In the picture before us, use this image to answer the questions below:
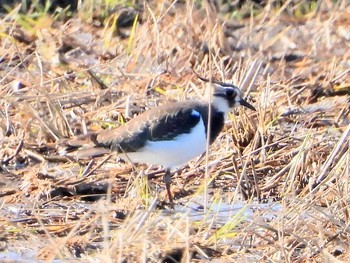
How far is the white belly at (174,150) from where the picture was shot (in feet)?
24.4

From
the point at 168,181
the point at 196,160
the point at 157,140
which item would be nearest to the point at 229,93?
the point at 196,160

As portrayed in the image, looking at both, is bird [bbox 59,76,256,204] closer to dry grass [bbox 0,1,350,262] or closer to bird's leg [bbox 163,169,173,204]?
bird's leg [bbox 163,169,173,204]

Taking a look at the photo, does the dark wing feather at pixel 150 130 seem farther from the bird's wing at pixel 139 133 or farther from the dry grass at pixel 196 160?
the dry grass at pixel 196 160

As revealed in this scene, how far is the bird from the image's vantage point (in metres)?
7.44

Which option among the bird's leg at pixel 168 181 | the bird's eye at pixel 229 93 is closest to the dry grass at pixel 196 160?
the bird's leg at pixel 168 181

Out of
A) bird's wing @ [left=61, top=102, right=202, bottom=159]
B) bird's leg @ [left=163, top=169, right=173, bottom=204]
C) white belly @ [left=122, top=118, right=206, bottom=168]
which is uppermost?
bird's wing @ [left=61, top=102, right=202, bottom=159]

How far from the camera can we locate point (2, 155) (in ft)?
26.3

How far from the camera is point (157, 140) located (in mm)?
7496

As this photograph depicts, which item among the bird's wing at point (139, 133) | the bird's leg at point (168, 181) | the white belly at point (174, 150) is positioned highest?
the bird's wing at point (139, 133)

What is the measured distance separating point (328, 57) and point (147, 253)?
4.36m

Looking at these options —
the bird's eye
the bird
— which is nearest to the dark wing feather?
the bird

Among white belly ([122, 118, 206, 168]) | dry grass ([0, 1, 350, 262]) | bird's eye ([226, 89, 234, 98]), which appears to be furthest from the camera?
bird's eye ([226, 89, 234, 98])

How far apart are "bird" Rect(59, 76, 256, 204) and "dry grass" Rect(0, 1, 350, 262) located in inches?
6.9

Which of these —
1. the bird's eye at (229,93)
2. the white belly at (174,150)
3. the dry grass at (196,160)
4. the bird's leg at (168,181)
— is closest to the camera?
the dry grass at (196,160)
